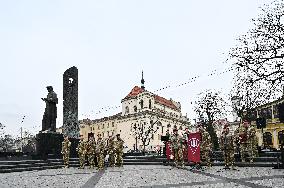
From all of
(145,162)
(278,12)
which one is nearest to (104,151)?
(145,162)

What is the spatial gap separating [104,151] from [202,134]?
6277 millimetres

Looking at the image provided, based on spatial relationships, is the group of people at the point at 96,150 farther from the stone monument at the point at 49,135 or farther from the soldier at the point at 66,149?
the stone monument at the point at 49,135

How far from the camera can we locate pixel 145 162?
21750mm

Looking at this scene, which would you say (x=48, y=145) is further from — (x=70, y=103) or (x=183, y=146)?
(x=183, y=146)

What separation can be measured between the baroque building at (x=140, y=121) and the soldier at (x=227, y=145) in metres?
61.6

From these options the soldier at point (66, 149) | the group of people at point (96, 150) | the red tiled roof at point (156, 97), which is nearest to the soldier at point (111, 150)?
the group of people at point (96, 150)

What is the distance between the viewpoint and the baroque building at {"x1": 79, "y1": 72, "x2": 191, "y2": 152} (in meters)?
83.1

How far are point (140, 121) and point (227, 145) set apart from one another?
228 feet

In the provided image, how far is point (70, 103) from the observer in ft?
74.3

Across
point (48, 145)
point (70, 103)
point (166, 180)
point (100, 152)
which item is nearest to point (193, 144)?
point (166, 180)

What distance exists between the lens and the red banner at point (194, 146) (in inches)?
599

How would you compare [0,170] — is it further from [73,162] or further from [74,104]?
[74,104]

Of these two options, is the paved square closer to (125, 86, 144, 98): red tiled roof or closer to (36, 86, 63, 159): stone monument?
(36, 86, 63, 159): stone monument

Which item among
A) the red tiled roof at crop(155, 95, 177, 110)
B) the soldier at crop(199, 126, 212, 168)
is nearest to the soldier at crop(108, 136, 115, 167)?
the soldier at crop(199, 126, 212, 168)
